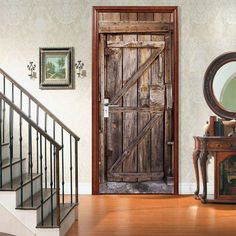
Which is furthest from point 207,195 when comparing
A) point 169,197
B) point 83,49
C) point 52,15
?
point 52,15

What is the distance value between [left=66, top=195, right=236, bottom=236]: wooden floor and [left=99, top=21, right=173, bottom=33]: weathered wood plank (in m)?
2.71

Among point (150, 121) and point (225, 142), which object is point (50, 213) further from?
point (150, 121)

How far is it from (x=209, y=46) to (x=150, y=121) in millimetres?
1774

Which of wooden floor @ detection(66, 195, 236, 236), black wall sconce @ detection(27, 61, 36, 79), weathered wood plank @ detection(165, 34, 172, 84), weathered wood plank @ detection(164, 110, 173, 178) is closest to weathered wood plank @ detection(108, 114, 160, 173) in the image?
weathered wood plank @ detection(164, 110, 173, 178)

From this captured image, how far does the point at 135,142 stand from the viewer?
7.70 m

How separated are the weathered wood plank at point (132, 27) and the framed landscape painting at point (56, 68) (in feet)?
4.15

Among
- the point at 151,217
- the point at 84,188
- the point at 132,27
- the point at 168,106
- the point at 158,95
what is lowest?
the point at 151,217

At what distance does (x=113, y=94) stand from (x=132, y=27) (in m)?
1.12

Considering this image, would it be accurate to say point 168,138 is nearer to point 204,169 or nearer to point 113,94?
point 113,94

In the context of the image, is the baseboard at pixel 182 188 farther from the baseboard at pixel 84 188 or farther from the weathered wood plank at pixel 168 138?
the weathered wood plank at pixel 168 138

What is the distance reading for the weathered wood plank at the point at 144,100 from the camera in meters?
7.62

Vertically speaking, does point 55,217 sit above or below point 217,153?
below

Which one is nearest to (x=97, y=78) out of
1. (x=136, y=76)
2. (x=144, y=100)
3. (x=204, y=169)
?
(x=136, y=76)

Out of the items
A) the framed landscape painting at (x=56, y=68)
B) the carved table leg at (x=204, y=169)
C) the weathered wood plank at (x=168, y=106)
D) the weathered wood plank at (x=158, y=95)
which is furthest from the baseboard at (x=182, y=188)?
the weathered wood plank at (x=158, y=95)
